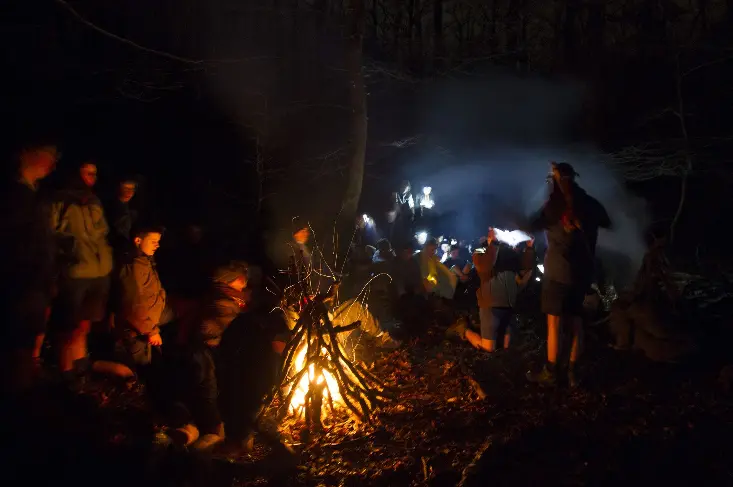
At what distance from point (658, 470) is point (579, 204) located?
2.08 meters

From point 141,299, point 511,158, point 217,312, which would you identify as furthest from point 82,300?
point 511,158

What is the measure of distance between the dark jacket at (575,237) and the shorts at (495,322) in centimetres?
146

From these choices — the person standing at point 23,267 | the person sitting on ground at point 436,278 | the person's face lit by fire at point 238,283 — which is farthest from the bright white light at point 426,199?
the person standing at point 23,267

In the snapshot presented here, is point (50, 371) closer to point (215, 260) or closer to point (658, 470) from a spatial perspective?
point (215, 260)

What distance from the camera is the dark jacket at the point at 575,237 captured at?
4355mm

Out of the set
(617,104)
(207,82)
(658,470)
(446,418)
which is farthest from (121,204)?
(617,104)

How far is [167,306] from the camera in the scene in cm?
506

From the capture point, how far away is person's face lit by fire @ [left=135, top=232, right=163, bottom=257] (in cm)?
448

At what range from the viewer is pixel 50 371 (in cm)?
471

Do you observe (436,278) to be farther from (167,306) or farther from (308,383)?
(167,306)

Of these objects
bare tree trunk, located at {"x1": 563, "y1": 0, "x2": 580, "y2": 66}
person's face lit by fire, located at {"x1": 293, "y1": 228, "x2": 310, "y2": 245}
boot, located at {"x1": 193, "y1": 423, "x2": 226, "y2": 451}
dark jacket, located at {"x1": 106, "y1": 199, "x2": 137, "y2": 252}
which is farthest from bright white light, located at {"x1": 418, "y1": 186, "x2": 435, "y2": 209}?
boot, located at {"x1": 193, "y1": 423, "x2": 226, "y2": 451}

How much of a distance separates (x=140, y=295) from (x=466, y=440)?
→ 300cm

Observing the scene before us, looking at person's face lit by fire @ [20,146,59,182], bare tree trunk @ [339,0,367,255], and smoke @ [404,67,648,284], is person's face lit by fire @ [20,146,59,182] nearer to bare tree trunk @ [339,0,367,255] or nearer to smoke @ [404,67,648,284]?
bare tree trunk @ [339,0,367,255]

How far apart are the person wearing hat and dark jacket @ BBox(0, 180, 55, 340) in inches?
157
